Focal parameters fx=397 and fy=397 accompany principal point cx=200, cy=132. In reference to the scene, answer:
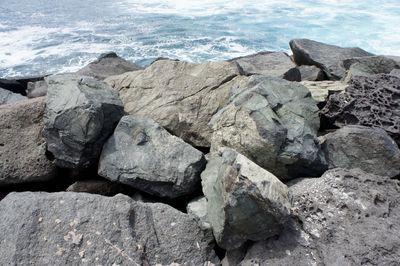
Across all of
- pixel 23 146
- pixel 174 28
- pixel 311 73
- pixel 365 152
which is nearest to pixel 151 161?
pixel 23 146

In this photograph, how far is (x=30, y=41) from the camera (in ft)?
43.1

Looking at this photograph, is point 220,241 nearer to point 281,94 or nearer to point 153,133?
point 153,133

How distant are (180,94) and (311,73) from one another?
2.64m

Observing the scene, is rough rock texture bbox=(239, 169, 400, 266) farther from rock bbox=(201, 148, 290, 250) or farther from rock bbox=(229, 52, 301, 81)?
rock bbox=(229, 52, 301, 81)

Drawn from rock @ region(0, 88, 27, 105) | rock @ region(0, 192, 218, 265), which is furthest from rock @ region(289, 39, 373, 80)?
rock @ region(0, 88, 27, 105)

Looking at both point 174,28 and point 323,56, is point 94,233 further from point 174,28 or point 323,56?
point 174,28

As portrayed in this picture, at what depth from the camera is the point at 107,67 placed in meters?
6.80

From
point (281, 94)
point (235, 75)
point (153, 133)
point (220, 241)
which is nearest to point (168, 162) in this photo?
point (153, 133)

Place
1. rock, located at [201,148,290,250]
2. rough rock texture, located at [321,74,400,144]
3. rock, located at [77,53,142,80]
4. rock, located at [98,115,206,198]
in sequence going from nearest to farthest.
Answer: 1. rock, located at [201,148,290,250]
2. rock, located at [98,115,206,198]
3. rough rock texture, located at [321,74,400,144]
4. rock, located at [77,53,142,80]

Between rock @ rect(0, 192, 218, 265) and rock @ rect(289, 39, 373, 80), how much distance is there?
3625 mm

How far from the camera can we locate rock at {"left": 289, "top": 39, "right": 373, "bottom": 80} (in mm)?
5566

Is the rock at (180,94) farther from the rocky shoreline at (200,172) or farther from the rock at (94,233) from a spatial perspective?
the rock at (94,233)

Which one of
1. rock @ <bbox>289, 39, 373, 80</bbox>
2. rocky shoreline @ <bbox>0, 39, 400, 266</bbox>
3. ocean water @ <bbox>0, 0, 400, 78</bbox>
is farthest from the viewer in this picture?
ocean water @ <bbox>0, 0, 400, 78</bbox>

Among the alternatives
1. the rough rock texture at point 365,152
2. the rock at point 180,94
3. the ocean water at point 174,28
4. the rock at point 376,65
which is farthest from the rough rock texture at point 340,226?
the ocean water at point 174,28
